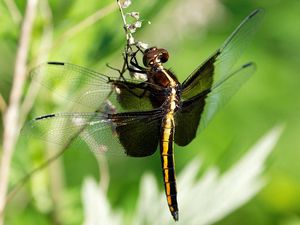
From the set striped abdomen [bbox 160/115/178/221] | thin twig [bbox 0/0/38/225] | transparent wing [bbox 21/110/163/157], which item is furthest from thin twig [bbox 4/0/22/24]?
striped abdomen [bbox 160/115/178/221]

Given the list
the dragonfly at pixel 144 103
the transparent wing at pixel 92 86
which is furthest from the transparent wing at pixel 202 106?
the transparent wing at pixel 92 86

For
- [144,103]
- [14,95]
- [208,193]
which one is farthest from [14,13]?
[208,193]

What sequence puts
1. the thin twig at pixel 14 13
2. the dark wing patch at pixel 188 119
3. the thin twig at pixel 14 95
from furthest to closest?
the dark wing patch at pixel 188 119 < the thin twig at pixel 14 13 < the thin twig at pixel 14 95

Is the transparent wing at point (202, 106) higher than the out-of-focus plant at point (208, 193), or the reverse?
the transparent wing at point (202, 106)

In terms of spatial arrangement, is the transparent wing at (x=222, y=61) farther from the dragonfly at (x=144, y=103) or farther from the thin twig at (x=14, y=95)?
the thin twig at (x=14, y=95)

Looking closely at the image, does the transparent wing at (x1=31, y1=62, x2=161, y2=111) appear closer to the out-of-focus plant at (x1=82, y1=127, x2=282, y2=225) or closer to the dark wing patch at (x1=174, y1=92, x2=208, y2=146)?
the dark wing patch at (x1=174, y1=92, x2=208, y2=146)

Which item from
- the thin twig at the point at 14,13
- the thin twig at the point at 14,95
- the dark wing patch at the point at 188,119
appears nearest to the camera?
the thin twig at the point at 14,95

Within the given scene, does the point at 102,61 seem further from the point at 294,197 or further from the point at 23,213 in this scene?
the point at 294,197
